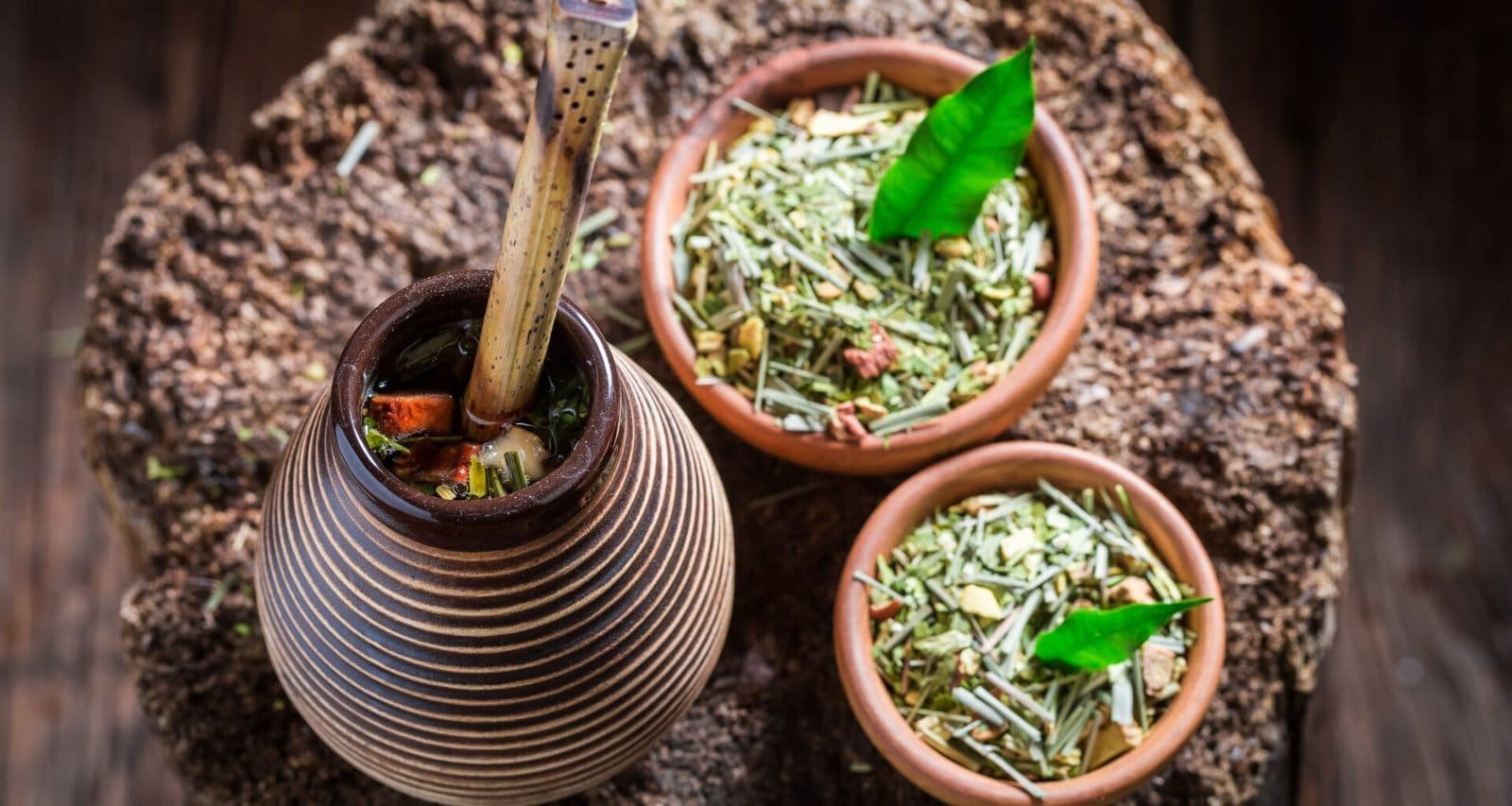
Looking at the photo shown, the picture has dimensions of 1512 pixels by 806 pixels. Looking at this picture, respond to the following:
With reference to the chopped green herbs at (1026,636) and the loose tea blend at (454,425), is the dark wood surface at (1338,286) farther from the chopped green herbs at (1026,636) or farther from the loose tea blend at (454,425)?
the loose tea blend at (454,425)

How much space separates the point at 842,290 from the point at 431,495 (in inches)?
25.1

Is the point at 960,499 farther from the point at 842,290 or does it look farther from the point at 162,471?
the point at 162,471

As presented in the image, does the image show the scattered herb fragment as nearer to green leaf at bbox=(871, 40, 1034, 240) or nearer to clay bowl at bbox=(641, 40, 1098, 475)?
clay bowl at bbox=(641, 40, 1098, 475)

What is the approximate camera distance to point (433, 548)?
995 millimetres

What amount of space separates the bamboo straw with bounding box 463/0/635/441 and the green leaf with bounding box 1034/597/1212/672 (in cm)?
60

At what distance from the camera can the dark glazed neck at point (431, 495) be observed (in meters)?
0.96

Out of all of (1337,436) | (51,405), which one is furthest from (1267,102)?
(51,405)

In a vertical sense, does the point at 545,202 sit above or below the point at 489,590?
above

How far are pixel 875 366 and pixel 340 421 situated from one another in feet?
2.12

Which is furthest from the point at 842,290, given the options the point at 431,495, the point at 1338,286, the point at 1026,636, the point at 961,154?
the point at 1338,286

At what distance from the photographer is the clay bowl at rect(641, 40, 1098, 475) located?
4.75ft

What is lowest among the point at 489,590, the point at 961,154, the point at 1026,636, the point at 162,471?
the point at 162,471

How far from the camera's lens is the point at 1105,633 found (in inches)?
52.2

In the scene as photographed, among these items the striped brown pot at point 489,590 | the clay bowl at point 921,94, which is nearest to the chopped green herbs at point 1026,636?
the clay bowl at point 921,94
